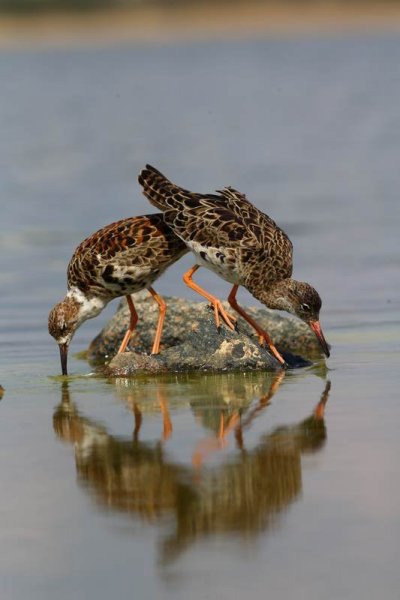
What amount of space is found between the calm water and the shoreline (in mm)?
19969

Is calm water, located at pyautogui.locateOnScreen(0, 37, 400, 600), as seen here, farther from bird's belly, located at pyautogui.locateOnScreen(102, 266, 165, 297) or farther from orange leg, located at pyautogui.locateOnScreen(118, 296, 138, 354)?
bird's belly, located at pyautogui.locateOnScreen(102, 266, 165, 297)

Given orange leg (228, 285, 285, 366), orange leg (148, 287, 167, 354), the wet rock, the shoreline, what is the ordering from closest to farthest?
the wet rock, orange leg (228, 285, 285, 366), orange leg (148, 287, 167, 354), the shoreline

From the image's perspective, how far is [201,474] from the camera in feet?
26.1

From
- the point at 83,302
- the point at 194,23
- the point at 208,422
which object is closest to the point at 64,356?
the point at 83,302

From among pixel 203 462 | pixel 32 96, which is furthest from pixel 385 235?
pixel 32 96

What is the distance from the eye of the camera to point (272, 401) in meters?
10.1

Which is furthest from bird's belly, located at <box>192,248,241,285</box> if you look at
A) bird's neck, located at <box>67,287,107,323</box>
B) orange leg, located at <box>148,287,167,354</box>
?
bird's neck, located at <box>67,287,107,323</box>

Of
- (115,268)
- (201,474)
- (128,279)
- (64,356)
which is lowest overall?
(201,474)

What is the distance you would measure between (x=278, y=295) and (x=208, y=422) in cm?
294

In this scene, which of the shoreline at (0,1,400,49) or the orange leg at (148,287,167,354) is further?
the shoreline at (0,1,400,49)

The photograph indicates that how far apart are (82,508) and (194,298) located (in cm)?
782

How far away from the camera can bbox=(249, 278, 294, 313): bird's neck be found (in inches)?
473

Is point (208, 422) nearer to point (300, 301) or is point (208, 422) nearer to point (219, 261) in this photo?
point (300, 301)

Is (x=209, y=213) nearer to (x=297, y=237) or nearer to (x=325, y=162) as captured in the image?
→ (x=297, y=237)
